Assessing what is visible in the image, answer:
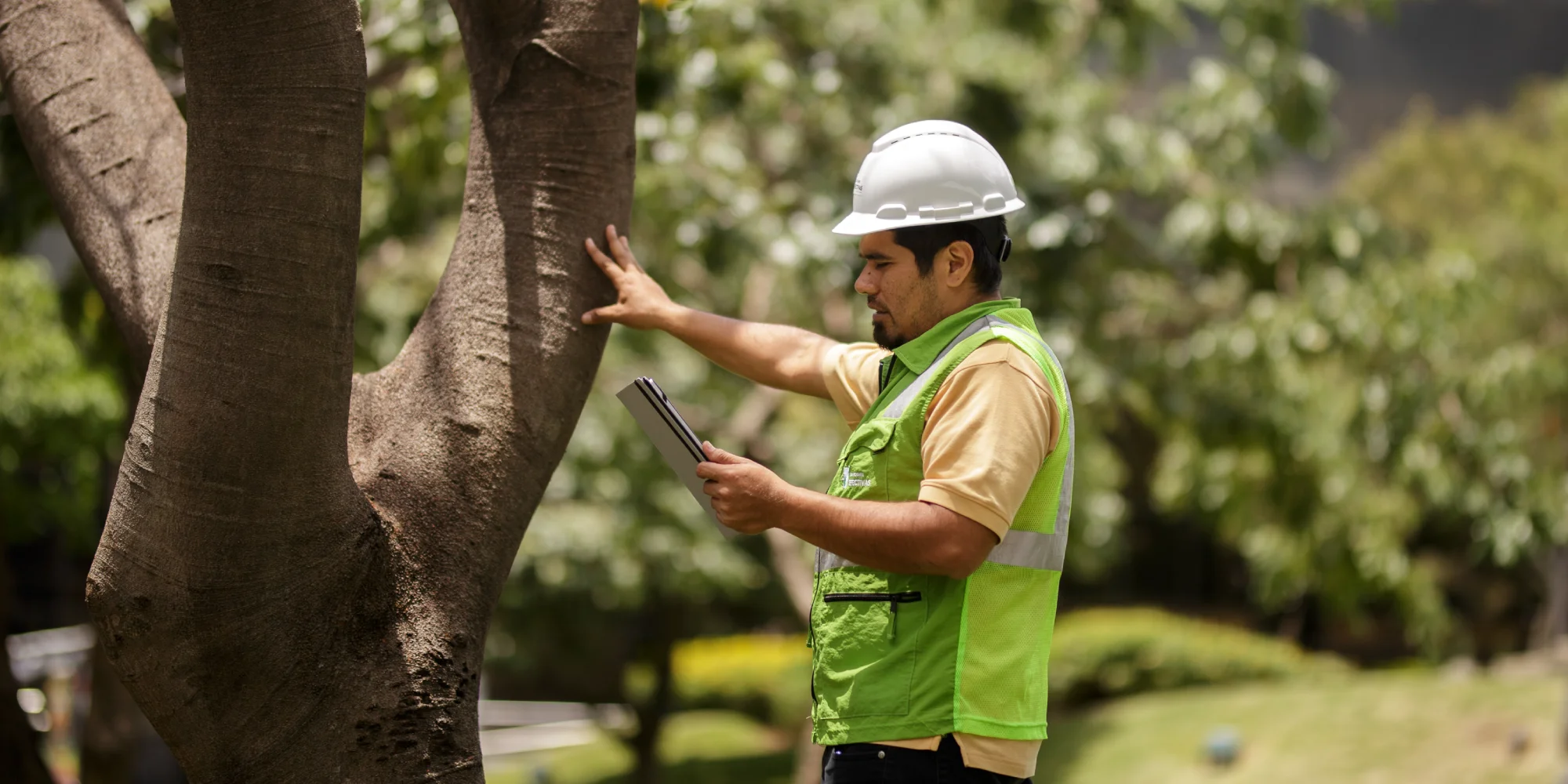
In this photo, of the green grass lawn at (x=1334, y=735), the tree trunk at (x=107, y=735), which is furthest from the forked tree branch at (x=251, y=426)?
the green grass lawn at (x=1334, y=735)

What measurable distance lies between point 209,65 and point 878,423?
1201mm

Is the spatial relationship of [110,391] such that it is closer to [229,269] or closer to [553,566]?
[553,566]

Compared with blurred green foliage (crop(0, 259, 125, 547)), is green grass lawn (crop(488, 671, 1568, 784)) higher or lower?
lower

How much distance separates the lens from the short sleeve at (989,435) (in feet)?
7.88

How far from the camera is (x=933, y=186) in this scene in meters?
2.67

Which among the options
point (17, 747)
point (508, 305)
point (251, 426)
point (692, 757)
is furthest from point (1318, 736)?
point (251, 426)

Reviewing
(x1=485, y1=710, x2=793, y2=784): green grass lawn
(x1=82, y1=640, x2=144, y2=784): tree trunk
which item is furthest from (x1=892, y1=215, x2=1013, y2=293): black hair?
(x1=485, y1=710, x2=793, y2=784): green grass lawn

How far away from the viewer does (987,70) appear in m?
9.13

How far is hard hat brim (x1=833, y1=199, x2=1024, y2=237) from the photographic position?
266cm

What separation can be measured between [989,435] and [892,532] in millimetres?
215

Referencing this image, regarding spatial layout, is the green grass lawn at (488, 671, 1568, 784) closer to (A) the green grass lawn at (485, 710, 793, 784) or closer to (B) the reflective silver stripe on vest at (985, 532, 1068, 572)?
(A) the green grass lawn at (485, 710, 793, 784)

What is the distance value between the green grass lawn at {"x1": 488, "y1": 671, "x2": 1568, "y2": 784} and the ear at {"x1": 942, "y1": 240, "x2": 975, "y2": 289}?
9055 mm

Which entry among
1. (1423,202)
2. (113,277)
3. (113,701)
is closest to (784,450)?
(113,701)

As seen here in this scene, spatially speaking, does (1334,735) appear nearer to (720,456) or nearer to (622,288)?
(622,288)
